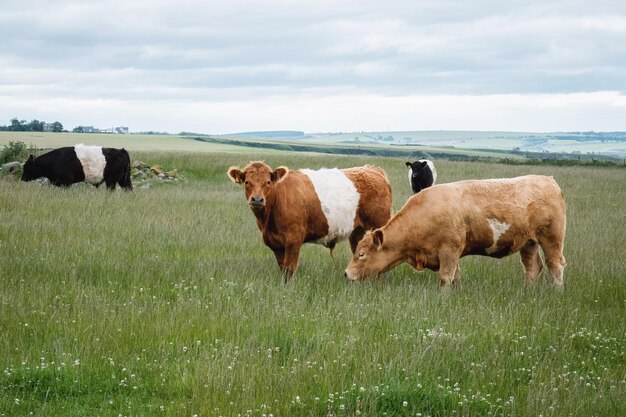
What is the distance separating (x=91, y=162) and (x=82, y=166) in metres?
0.30

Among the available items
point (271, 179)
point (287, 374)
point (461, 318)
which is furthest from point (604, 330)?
point (271, 179)

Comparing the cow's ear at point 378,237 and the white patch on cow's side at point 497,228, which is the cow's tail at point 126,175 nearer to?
the cow's ear at point 378,237

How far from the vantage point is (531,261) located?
10500mm

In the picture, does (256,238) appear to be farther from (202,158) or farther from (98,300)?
(202,158)

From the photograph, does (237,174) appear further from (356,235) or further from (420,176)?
(420,176)

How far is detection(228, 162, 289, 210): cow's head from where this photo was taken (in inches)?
378

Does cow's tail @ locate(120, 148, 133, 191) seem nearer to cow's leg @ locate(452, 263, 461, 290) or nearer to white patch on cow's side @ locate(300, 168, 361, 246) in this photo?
white patch on cow's side @ locate(300, 168, 361, 246)

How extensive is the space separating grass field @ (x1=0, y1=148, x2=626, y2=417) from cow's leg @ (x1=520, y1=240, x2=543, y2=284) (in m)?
0.20

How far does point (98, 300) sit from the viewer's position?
309 inches

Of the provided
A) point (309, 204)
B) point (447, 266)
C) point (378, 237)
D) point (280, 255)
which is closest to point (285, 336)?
point (378, 237)

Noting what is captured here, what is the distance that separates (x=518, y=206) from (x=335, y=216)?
8.87 feet

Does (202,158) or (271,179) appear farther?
(202,158)

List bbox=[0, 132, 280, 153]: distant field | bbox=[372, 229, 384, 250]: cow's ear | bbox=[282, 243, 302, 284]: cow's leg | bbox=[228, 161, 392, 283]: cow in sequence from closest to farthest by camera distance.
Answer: bbox=[372, 229, 384, 250]: cow's ear, bbox=[228, 161, 392, 283]: cow, bbox=[282, 243, 302, 284]: cow's leg, bbox=[0, 132, 280, 153]: distant field

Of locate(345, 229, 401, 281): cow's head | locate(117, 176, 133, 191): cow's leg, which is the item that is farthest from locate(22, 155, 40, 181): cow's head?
locate(345, 229, 401, 281): cow's head
